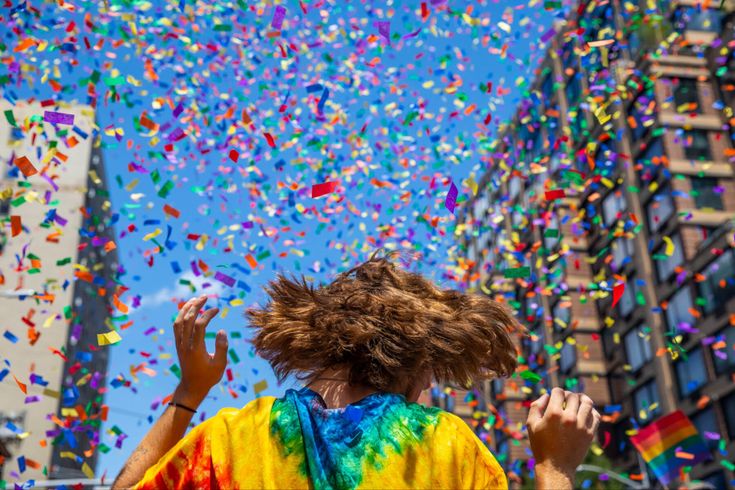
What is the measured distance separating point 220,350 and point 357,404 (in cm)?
44

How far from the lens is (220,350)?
245 cm

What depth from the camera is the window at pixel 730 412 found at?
31448 millimetres

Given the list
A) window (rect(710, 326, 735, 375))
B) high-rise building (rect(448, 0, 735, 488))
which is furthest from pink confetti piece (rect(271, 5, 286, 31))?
window (rect(710, 326, 735, 375))

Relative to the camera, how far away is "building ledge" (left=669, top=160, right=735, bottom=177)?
37.2 m

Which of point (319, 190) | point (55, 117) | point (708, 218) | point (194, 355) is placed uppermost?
point (708, 218)

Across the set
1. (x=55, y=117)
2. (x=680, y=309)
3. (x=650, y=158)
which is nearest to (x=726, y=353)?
(x=680, y=309)

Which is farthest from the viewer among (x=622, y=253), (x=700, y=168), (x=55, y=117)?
(x=622, y=253)

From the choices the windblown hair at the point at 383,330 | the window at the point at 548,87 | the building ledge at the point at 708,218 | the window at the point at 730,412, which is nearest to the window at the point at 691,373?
the window at the point at 730,412

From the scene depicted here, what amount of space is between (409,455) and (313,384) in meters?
0.36

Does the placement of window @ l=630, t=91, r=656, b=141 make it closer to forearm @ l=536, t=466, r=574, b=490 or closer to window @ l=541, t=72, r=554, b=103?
window @ l=541, t=72, r=554, b=103

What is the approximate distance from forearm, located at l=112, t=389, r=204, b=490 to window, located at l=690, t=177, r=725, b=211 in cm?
3709

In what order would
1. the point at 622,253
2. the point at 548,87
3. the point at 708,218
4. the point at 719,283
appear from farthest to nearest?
the point at 548,87
the point at 622,253
the point at 708,218
the point at 719,283

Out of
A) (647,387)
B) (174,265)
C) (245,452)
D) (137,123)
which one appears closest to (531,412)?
(245,452)

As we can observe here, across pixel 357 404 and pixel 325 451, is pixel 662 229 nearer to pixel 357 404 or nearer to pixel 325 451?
pixel 357 404
